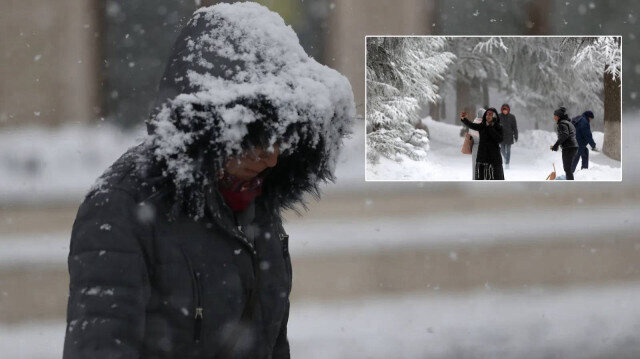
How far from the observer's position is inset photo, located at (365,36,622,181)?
346 centimetres

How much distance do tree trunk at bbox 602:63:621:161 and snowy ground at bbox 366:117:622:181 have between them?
0.05 meters

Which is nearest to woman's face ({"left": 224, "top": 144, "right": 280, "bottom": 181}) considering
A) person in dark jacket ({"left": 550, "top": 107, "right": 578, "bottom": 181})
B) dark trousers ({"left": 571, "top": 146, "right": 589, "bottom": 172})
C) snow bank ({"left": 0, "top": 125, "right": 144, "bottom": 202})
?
snow bank ({"left": 0, "top": 125, "right": 144, "bottom": 202})

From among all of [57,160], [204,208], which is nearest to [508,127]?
[57,160]

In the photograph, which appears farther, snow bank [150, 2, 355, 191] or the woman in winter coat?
the woman in winter coat

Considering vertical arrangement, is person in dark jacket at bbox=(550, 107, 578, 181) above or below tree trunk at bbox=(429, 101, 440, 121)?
below

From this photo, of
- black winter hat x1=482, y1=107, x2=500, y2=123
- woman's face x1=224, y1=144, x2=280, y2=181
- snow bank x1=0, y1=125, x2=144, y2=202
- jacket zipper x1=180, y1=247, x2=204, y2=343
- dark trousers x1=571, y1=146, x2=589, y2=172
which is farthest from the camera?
dark trousers x1=571, y1=146, x2=589, y2=172

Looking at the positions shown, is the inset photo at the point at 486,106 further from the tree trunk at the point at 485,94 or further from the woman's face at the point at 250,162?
the woman's face at the point at 250,162

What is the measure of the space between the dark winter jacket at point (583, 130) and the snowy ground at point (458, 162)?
4 cm

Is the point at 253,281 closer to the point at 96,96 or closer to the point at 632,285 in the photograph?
the point at 96,96

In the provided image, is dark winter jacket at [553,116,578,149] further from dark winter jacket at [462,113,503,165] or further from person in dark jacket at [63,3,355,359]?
person in dark jacket at [63,3,355,359]

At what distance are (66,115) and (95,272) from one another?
2.45 m

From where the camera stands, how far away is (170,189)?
1.24 metres

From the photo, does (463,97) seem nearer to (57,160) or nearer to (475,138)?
(475,138)

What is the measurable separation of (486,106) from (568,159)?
53 cm
